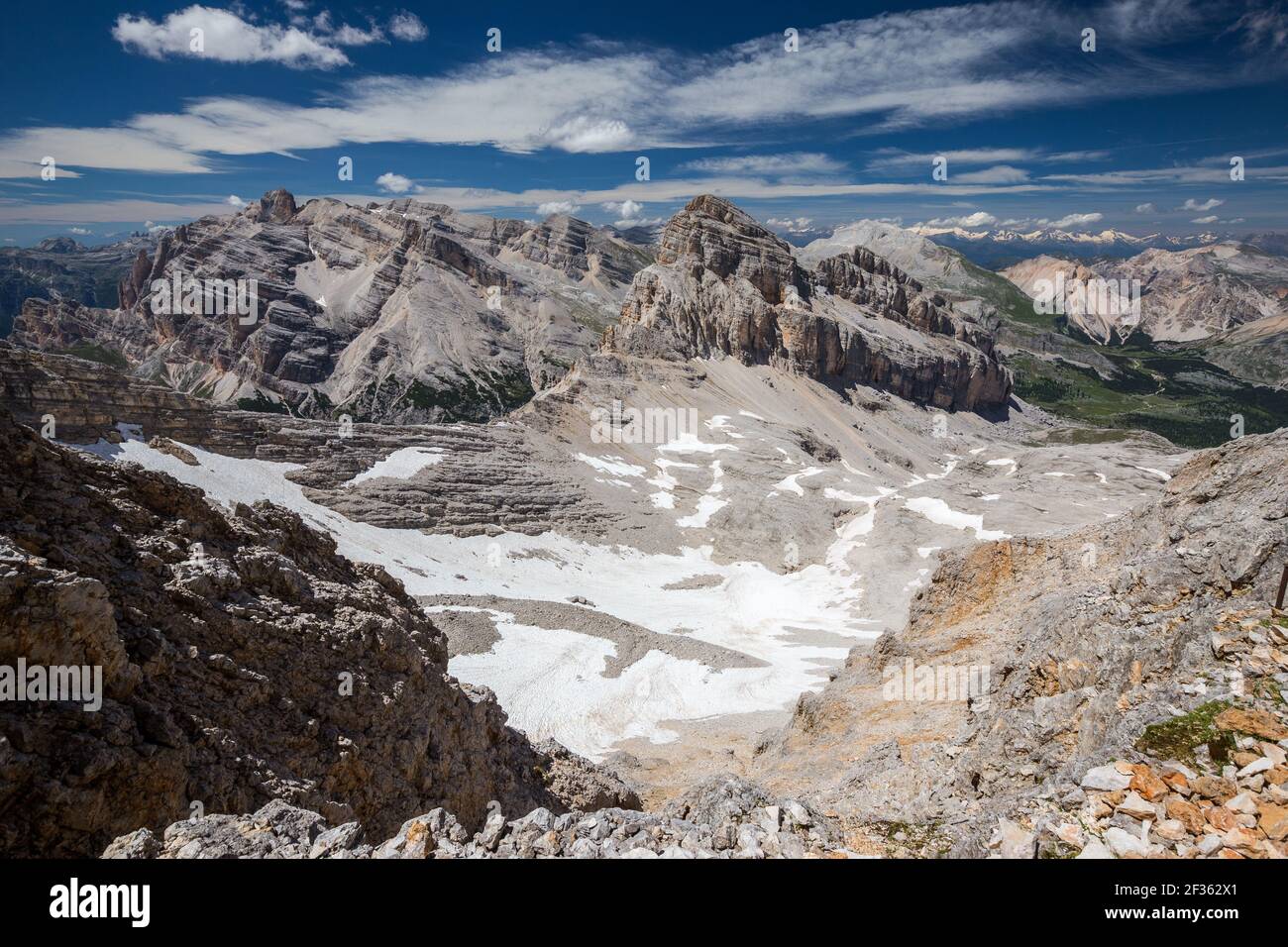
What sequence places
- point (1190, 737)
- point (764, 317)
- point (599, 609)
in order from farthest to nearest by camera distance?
point (764, 317) < point (599, 609) < point (1190, 737)

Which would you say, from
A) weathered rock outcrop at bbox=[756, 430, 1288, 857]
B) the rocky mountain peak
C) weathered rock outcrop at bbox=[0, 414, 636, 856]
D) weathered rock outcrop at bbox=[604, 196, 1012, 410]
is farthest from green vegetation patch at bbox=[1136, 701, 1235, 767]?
the rocky mountain peak

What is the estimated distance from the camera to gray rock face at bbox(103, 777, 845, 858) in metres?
8.91

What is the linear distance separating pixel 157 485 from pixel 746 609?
52.2m

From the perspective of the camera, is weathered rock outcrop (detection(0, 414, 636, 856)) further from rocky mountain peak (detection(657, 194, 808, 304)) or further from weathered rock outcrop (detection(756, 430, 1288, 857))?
rocky mountain peak (detection(657, 194, 808, 304))

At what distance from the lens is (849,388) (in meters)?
162

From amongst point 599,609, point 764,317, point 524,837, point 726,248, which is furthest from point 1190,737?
point 726,248

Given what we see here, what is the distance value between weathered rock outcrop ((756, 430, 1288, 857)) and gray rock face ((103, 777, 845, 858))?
9.35 ft

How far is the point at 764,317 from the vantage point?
154m

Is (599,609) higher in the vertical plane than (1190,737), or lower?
lower

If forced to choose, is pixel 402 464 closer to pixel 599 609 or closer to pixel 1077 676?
pixel 599 609

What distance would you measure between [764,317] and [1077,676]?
147 m

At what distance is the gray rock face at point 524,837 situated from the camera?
8.91m

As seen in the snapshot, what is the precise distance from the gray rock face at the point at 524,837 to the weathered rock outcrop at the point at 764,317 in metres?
126
